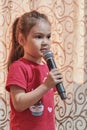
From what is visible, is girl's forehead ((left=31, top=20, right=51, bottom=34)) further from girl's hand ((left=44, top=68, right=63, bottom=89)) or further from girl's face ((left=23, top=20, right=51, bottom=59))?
girl's hand ((left=44, top=68, right=63, bottom=89))

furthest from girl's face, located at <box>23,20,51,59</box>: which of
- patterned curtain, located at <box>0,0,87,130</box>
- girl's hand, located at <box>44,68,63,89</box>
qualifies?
patterned curtain, located at <box>0,0,87,130</box>

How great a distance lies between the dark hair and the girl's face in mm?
18

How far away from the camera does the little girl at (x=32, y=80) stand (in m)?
0.91

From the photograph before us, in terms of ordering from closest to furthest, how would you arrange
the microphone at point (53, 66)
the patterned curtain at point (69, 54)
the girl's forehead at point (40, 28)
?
1. the microphone at point (53, 66)
2. the girl's forehead at point (40, 28)
3. the patterned curtain at point (69, 54)

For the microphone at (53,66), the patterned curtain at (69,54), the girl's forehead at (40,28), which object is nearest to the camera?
the microphone at (53,66)

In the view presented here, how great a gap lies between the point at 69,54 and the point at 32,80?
0.70 metres

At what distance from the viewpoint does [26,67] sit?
97 centimetres

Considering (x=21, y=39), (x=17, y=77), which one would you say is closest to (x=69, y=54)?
(x=21, y=39)

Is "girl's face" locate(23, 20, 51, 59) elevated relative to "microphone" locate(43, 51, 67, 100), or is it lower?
elevated

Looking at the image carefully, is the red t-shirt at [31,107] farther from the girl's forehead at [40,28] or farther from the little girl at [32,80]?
the girl's forehead at [40,28]

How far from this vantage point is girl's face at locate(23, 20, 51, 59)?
0.98m

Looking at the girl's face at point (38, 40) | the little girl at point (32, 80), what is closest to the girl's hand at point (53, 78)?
the little girl at point (32, 80)

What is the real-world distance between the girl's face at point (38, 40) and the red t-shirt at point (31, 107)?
0.04m

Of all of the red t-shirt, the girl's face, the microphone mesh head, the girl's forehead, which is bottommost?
the red t-shirt
